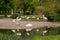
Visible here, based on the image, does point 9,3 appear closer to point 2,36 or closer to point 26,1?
point 26,1

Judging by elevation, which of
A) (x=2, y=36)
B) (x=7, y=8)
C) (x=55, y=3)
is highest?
(x=2, y=36)

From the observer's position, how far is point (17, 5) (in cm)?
4341

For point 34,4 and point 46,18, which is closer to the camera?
point 46,18

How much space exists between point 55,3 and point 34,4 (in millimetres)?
20032

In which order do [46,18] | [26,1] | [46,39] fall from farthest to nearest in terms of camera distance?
[26,1] → [46,18] → [46,39]

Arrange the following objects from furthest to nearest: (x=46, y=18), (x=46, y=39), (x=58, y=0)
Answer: (x=46, y=18)
(x=58, y=0)
(x=46, y=39)

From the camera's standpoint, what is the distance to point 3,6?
141ft

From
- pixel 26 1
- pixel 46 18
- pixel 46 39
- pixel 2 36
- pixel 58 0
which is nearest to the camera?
pixel 2 36

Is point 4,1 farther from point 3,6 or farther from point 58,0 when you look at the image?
point 58,0

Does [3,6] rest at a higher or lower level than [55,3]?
lower

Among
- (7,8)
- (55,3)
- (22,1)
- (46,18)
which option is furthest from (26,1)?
(55,3)

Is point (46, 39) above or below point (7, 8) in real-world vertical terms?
above

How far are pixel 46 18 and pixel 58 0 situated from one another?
10289 mm

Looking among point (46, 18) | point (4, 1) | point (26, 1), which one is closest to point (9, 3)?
point (4, 1)
